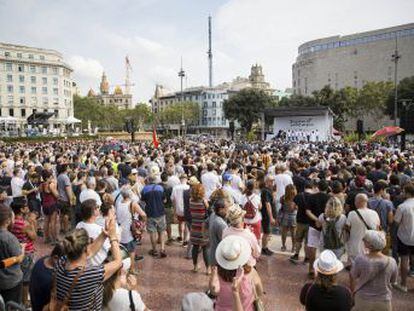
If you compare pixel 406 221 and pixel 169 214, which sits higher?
pixel 406 221

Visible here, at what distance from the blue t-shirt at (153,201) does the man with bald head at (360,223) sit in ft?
12.3

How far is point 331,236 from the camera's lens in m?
5.92

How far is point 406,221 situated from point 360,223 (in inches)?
34.4

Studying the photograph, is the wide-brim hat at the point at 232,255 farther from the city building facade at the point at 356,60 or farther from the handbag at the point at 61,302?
the city building facade at the point at 356,60

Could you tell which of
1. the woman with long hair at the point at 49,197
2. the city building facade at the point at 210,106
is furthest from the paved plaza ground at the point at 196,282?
the city building facade at the point at 210,106

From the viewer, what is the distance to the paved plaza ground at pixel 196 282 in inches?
227

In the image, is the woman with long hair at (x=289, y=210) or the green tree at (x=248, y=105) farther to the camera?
the green tree at (x=248, y=105)

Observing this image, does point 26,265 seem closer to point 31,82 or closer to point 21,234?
point 21,234

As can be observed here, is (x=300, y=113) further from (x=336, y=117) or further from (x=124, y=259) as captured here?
(x=124, y=259)

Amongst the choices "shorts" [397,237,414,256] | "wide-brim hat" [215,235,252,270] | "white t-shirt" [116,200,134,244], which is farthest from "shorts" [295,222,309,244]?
"wide-brim hat" [215,235,252,270]

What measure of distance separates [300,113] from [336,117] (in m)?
21.9

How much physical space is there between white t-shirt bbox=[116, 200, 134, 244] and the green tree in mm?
60982

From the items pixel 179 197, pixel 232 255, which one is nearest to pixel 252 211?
pixel 179 197

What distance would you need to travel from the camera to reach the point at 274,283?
6504mm
